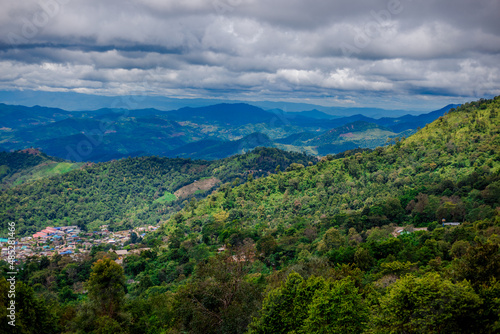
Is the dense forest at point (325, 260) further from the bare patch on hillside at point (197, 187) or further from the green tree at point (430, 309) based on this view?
the bare patch on hillside at point (197, 187)

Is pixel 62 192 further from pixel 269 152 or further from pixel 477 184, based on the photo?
pixel 477 184

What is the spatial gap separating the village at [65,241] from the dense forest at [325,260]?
63.4 feet

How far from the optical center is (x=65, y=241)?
11488cm

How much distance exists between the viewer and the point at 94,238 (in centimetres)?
11975

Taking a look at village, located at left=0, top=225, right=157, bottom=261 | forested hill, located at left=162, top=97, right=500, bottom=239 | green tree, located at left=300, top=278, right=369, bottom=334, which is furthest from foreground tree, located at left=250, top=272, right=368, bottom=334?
village, located at left=0, top=225, right=157, bottom=261

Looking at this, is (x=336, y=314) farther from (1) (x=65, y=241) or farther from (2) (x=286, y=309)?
→ (1) (x=65, y=241)

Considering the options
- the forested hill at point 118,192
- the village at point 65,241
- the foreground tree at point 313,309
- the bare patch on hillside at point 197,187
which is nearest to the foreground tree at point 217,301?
the foreground tree at point 313,309

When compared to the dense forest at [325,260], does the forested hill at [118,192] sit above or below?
below

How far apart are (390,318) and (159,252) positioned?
60.9 m

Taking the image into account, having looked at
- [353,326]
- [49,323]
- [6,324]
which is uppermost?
[353,326]

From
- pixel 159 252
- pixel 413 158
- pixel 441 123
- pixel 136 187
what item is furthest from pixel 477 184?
pixel 136 187

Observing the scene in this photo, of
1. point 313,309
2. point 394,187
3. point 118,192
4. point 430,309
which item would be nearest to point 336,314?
point 313,309

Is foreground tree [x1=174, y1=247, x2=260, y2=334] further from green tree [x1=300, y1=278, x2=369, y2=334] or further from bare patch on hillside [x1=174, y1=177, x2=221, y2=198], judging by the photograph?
bare patch on hillside [x1=174, y1=177, x2=221, y2=198]

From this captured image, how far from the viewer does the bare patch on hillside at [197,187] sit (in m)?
171
